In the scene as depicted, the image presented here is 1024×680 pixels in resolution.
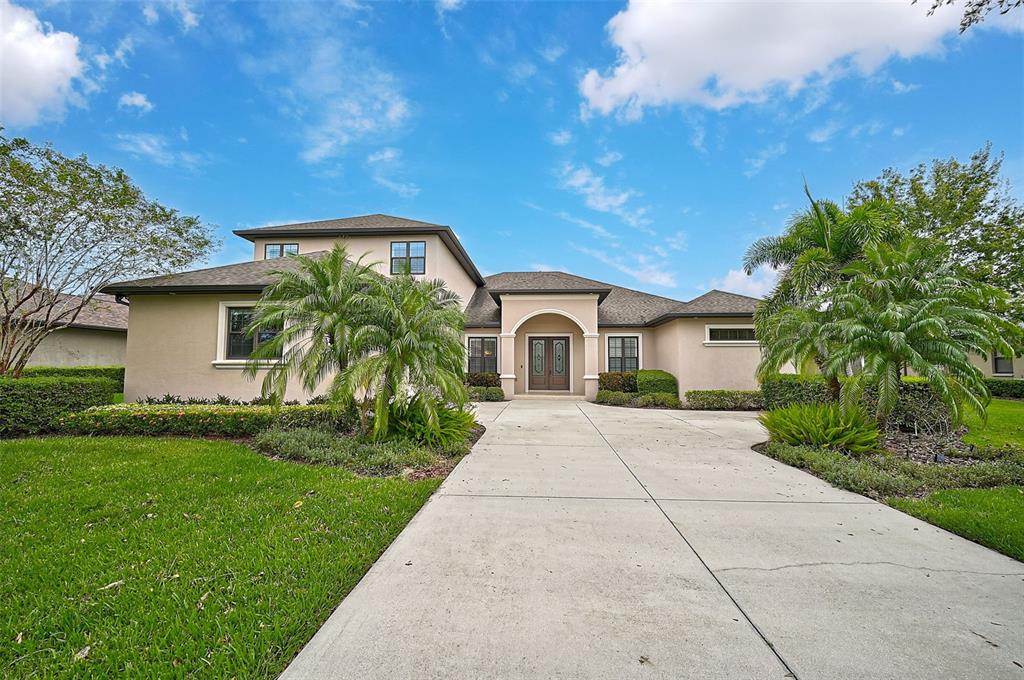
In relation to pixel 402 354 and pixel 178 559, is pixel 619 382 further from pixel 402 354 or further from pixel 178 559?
pixel 178 559

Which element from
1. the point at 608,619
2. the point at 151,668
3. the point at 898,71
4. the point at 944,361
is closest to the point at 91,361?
the point at 151,668

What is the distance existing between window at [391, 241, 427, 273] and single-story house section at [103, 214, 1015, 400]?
4 cm

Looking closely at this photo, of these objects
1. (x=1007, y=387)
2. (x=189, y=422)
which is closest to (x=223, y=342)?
(x=189, y=422)

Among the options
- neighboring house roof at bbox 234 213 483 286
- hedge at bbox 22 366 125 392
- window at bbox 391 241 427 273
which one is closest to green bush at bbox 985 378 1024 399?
neighboring house roof at bbox 234 213 483 286

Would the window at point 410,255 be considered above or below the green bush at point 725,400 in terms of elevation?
above

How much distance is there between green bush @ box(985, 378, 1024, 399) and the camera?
1852cm

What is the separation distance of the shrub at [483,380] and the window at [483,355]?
923 mm

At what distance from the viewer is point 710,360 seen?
15922 mm

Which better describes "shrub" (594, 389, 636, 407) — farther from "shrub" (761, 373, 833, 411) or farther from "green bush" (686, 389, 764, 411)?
"shrub" (761, 373, 833, 411)

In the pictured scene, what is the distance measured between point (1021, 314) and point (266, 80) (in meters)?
29.1

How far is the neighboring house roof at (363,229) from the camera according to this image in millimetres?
15832

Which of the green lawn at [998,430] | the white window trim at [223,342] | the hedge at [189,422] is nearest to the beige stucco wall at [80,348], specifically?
the white window trim at [223,342]

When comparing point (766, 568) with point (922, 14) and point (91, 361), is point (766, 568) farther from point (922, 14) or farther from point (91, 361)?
point (91, 361)

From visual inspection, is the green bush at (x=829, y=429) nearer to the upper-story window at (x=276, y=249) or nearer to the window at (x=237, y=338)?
the window at (x=237, y=338)
